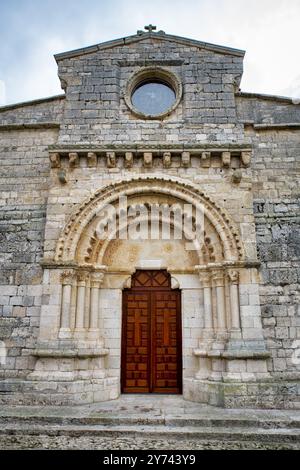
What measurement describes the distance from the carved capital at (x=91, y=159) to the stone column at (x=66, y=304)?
2.34 meters

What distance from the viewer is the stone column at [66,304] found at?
20.9 ft

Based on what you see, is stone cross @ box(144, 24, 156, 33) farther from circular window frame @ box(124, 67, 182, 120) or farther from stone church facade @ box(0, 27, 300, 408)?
circular window frame @ box(124, 67, 182, 120)

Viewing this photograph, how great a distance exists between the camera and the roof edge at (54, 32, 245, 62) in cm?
815

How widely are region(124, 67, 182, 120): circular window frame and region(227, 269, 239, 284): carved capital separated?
12.4 feet

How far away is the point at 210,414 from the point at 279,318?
2247 mm

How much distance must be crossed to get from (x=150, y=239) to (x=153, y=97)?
11.3 ft

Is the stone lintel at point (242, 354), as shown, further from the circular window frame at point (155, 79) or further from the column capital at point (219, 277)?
the circular window frame at point (155, 79)

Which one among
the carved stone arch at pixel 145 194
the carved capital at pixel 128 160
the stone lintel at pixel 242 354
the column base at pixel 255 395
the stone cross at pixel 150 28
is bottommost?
the column base at pixel 255 395

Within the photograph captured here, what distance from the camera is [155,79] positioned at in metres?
8.37

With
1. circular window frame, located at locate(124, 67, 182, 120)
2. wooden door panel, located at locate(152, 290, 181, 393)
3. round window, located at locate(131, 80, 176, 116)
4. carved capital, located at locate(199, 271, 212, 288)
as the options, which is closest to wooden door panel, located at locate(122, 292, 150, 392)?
wooden door panel, located at locate(152, 290, 181, 393)

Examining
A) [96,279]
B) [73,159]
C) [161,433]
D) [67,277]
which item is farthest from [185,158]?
[161,433]

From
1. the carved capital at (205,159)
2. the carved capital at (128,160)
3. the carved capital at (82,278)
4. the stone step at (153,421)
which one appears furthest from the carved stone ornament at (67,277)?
the carved capital at (205,159)

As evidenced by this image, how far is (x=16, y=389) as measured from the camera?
6172mm
